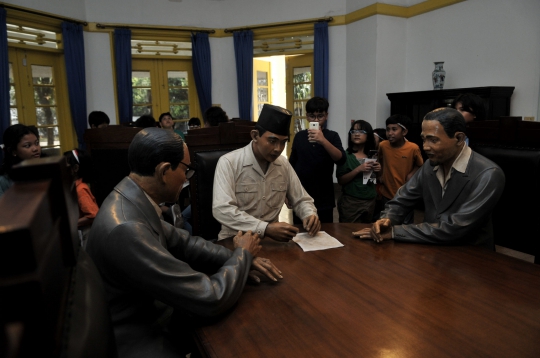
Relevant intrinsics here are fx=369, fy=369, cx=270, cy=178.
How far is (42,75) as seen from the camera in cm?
591

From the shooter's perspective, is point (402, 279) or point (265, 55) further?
point (265, 55)

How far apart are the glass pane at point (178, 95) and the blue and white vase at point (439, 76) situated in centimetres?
464

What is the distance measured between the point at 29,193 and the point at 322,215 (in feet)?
8.62

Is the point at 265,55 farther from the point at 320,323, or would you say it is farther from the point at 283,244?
the point at 320,323

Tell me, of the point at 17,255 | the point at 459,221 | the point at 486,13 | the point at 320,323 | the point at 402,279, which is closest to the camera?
the point at 17,255

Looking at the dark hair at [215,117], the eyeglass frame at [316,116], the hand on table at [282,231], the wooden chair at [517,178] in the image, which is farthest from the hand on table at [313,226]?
the dark hair at [215,117]

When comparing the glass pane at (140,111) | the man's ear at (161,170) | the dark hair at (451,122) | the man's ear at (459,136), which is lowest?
the man's ear at (161,170)

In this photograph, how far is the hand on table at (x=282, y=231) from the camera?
173 cm

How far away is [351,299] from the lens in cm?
121

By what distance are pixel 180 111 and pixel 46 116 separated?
2.38 m

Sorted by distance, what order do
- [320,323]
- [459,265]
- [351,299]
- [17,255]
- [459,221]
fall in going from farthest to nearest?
[459,221] → [459,265] → [351,299] → [320,323] → [17,255]

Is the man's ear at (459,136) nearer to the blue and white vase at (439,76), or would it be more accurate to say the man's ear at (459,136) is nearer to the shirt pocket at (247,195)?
the shirt pocket at (247,195)

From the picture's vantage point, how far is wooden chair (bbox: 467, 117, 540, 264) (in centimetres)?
188

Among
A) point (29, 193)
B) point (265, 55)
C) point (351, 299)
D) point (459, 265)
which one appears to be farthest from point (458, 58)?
point (29, 193)
